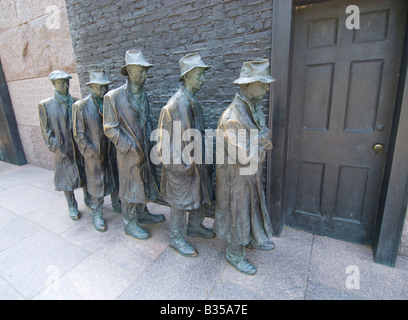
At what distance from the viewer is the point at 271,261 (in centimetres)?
268

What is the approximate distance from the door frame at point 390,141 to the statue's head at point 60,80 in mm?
2759

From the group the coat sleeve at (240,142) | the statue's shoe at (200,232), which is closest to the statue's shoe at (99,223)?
the statue's shoe at (200,232)

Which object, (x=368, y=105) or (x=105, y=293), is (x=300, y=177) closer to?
(x=368, y=105)

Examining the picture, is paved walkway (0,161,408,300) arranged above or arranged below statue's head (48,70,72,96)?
below

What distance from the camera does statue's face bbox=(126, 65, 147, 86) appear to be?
268 centimetres

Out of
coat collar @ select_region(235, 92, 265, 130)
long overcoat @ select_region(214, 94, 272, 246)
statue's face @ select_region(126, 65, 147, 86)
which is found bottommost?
long overcoat @ select_region(214, 94, 272, 246)

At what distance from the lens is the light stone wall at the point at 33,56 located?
481cm

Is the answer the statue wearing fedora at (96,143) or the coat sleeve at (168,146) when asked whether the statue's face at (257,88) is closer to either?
the coat sleeve at (168,146)

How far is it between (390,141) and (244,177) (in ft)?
5.29

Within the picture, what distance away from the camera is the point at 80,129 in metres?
3.04

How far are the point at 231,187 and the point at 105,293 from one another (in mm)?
1610

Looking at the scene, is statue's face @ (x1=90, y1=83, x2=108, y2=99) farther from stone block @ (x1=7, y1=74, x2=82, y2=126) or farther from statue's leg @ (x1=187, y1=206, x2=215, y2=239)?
stone block @ (x1=7, y1=74, x2=82, y2=126)

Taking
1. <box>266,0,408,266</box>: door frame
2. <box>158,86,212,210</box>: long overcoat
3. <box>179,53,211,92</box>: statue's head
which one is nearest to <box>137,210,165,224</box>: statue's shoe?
<box>158,86,212,210</box>: long overcoat

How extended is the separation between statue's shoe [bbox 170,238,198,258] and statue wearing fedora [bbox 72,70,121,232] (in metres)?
1.19
